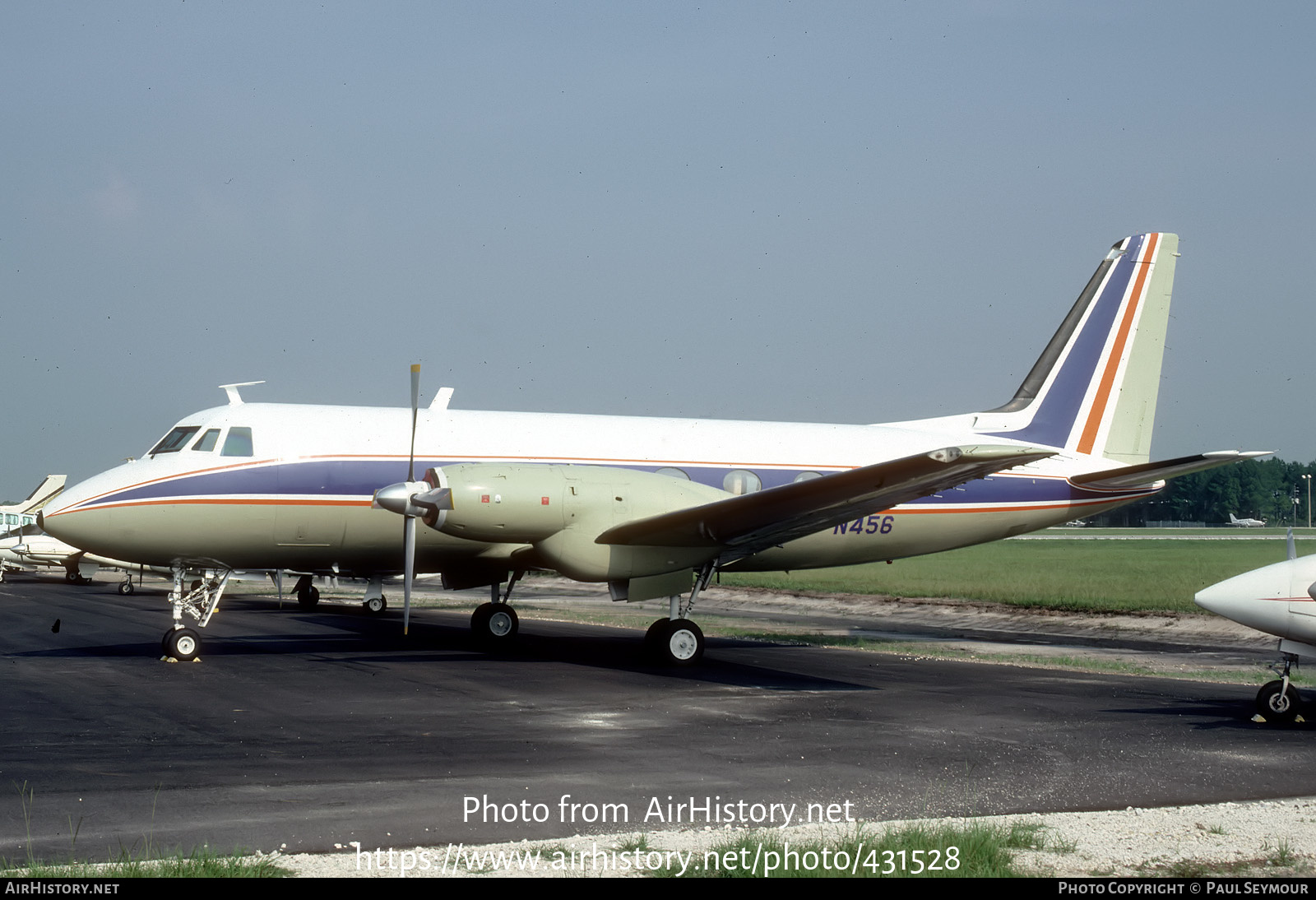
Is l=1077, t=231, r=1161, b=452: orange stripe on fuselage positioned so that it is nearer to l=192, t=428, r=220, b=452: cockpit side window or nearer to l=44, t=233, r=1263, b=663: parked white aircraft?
l=44, t=233, r=1263, b=663: parked white aircraft

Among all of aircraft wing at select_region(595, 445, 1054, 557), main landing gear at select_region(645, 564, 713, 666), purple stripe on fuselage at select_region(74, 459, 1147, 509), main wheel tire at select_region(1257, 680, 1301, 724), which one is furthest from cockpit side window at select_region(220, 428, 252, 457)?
main wheel tire at select_region(1257, 680, 1301, 724)

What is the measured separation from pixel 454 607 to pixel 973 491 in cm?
1742

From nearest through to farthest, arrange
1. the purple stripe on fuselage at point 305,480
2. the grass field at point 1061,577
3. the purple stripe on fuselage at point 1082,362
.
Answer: the purple stripe on fuselage at point 305,480
the purple stripe on fuselage at point 1082,362
the grass field at point 1061,577

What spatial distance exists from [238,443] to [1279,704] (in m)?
14.0

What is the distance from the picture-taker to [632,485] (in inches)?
620

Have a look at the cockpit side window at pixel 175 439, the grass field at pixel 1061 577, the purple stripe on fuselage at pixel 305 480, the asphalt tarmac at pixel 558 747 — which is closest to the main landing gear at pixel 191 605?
the asphalt tarmac at pixel 558 747

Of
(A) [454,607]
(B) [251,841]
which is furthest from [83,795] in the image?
(A) [454,607]

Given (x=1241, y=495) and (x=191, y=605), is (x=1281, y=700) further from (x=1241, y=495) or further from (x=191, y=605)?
(x=1241, y=495)

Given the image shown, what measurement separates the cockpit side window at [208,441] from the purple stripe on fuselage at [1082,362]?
14.2 meters

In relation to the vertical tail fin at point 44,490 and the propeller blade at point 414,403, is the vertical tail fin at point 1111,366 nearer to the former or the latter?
the propeller blade at point 414,403

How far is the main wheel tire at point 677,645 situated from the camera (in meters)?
16.2

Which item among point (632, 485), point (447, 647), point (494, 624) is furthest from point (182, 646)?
point (632, 485)

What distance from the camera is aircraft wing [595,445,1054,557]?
13744mm

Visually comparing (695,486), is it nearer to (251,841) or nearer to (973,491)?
(973,491)
